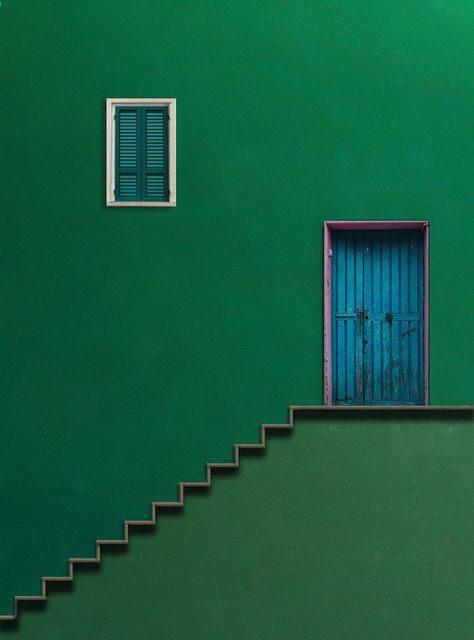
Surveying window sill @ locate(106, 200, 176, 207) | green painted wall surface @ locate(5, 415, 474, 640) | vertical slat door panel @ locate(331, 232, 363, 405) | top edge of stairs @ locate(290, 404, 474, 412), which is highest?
window sill @ locate(106, 200, 176, 207)

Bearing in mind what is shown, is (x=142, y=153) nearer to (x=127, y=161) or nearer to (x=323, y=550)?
(x=127, y=161)

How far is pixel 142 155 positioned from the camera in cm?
1059

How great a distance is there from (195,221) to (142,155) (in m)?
0.99

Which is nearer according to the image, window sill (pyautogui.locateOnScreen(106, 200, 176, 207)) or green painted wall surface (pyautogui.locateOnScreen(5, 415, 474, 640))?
green painted wall surface (pyautogui.locateOnScreen(5, 415, 474, 640))

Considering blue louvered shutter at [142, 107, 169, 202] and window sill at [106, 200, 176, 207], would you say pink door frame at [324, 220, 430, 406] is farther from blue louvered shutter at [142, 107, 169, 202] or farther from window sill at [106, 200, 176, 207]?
blue louvered shutter at [142, 107, 169, 202]

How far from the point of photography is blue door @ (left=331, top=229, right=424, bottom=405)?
35.0 feet

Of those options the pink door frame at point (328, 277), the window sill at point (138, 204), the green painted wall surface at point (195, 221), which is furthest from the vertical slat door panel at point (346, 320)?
the window sill at point (138, 204)

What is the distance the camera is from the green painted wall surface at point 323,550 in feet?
31.8

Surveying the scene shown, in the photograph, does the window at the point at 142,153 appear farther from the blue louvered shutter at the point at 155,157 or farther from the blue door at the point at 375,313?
the blue door at the point at 375,313

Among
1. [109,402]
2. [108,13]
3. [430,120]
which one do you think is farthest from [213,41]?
[109,402]

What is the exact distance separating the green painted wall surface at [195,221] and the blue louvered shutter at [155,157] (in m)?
0.19

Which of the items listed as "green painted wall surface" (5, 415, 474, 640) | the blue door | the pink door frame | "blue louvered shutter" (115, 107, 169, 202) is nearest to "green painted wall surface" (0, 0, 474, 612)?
the pink door frame

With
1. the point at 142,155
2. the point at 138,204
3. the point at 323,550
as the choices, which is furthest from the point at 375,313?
the point at 142,155

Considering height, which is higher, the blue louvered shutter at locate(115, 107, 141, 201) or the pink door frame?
the blue louvered shutter at locate(115, 107, 141, 201)
